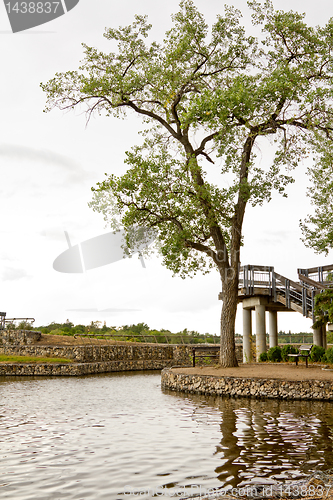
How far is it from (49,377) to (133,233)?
8436 millimetres

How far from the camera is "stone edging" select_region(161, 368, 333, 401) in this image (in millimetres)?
15219

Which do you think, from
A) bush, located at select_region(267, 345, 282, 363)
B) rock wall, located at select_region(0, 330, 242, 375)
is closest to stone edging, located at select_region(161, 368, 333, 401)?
rock wall, located at select_region(0, 330, 242, 375)

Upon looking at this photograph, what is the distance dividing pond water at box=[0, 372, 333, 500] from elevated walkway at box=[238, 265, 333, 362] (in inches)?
427

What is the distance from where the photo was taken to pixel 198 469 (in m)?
7.17

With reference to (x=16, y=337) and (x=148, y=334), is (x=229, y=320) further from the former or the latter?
(x=148, y=334)

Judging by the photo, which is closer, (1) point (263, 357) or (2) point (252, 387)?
(2) point (252, 387)

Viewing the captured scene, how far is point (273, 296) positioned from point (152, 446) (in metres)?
20.1

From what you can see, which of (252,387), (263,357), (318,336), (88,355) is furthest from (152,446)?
(88,355)

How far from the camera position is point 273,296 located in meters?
27.8

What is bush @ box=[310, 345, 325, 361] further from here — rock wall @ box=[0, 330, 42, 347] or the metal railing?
rock wall @ box=[0, 330, 42, 347]

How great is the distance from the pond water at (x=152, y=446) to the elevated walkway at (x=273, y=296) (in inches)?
427

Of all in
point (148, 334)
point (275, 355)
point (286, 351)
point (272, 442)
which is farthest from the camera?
point (148, 334)

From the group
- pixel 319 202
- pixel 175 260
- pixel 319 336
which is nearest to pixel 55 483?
pixel 175 260

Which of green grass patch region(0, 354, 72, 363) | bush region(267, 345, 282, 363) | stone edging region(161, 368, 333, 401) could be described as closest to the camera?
stone edging region(161, 368, 333, 401)
